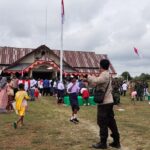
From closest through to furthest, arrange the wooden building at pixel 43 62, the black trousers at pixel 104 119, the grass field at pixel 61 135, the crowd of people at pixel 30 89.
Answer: the black trousers at pixel 104 119 < the grass field at pixel 61 135 < the crowd of people at pixel 30 89 < the wooden building at pixel 43 62

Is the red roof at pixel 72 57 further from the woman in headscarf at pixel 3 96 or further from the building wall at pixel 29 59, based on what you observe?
the woman in headscarf at pixel 3 96

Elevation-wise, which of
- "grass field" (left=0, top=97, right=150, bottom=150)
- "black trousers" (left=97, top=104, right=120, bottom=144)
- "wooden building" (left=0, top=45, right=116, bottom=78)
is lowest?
"grass field" (left=0, top=97, right=150, bottom=150)

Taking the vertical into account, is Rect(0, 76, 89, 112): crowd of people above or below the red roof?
below

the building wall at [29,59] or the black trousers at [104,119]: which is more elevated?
the building wall at [29,59]

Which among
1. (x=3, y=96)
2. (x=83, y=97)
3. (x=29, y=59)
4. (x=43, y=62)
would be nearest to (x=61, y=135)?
(x=3, y=96)

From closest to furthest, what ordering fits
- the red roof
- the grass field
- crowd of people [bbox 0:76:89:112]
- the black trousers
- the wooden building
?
the black trousers < the grass field < crowd of people [bbox 0:76:89:112] < the wooden building < the red roof

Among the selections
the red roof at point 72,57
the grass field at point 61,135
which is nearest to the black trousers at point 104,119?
the grass field at point 61,135

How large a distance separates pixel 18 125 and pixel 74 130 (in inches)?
88.6

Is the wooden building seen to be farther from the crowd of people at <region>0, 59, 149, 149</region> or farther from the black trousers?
the black trousers

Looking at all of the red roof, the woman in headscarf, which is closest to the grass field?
the woman in headscarf

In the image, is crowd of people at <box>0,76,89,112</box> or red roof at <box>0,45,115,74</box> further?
red roof at <box>0,45,115,74</box>

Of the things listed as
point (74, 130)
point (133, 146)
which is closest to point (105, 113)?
point (133, 146)

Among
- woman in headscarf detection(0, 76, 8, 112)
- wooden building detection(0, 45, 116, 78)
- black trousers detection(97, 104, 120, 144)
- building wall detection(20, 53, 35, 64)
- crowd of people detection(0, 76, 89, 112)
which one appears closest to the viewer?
black trousers detection(97, 104, 120, 144)

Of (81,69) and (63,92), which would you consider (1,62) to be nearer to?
(81,69)
